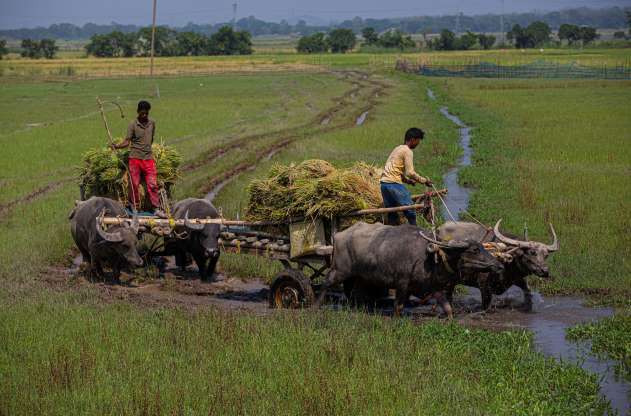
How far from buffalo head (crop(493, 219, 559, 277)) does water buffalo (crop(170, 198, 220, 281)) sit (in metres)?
3.62

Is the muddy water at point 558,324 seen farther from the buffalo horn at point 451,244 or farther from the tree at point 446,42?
the tree at point 446,42

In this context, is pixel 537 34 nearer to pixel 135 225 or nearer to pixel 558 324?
pixel 135 225

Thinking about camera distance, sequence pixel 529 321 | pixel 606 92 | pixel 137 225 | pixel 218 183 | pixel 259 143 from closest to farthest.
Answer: pixel 529 321, pixel 137 225, pixel 218 183, pixel 259 143, pixel 606 92

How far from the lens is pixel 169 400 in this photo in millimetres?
6914

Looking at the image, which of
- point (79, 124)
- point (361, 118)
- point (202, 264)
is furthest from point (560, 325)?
point (79, 124)

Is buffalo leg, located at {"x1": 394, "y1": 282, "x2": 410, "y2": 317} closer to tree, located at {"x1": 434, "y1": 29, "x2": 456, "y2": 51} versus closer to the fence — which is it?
the fence

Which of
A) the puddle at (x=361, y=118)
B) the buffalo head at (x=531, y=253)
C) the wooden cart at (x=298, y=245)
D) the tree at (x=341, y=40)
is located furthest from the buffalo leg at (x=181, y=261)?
the tree at (x=341, y=40)

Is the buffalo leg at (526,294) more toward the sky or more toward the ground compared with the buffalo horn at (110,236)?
more toward the ground

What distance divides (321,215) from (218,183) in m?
9.51

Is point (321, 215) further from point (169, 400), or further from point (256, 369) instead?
point (169, 400)

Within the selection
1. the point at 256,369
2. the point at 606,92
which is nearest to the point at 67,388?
the point at 256,369

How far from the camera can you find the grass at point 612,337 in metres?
8.34

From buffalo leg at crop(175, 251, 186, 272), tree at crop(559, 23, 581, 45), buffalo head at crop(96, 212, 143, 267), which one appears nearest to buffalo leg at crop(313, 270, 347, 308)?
buffalo head at crop(96, 212, 143, 267)

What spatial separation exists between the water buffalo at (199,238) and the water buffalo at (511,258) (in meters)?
2.98
